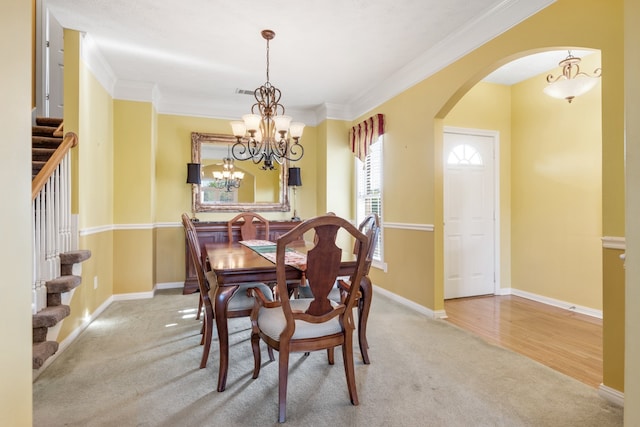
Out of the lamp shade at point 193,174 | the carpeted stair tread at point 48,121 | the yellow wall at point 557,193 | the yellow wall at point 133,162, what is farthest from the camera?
the lamp shade at point 193,174

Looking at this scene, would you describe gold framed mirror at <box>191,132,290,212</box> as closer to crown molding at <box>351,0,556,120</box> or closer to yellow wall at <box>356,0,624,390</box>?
yellow wall at <box>356,0,624,390</box>

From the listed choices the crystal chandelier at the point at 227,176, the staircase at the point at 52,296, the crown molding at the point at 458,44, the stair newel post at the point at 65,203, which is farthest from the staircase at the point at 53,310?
the crown molding at the point at 458,44

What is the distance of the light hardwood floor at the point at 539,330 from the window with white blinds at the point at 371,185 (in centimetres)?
130

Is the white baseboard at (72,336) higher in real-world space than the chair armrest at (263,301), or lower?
lower

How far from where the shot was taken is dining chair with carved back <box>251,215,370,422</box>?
1.58 m

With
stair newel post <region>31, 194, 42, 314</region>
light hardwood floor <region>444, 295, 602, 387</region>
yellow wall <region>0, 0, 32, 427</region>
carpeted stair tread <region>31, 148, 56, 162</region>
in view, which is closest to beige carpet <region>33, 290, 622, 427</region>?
light hardwood floor <region>444, 295, 602, 387</region>

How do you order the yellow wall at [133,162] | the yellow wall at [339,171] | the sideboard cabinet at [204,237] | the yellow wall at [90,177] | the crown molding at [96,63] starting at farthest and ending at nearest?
1. the yellow wall at [339,171]
2. the sideboard cabinet at [204,237]
3. the yellow wall at [133,162]
4. the crown molding at [96,63]
5. the yellow wall at [90,177]

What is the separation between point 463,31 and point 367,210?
2.44 m

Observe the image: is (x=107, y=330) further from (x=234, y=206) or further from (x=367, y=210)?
(x=367, y=210)

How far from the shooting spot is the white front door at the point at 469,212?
393 centimetres

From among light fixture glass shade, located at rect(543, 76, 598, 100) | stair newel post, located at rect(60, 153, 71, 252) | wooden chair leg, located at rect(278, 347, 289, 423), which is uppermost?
light fixture glass shade, located at rect(543, 76, 598, 100)

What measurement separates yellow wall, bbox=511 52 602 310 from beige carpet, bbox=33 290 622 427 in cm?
Answer: 171

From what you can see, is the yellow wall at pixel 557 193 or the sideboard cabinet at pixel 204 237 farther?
the sideboard cabinet at pixel 204 237

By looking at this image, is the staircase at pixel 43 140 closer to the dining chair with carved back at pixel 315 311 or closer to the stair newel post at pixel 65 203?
the stair newel post at pixel 65 203
